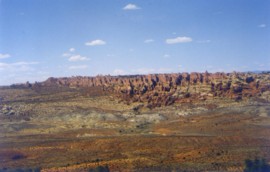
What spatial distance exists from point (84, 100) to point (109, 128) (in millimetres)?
20535

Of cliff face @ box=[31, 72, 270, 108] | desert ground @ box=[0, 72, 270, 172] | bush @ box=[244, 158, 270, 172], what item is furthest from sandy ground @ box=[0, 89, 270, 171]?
cliff face @ box=[31, 72, 270, 108]

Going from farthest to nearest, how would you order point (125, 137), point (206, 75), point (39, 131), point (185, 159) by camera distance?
point (206, 75) → point (39, 131) → point (125, 137) → point (185, 159)

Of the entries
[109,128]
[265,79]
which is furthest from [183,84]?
[109,128]

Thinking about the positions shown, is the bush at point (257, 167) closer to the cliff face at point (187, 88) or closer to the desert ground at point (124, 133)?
the desert ground at point (124, 133)

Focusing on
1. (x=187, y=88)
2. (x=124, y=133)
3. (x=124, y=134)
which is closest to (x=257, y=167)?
(x=124, y=134)

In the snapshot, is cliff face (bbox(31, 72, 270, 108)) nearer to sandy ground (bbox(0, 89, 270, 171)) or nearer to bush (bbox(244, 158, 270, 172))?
sandy ground (bbox(0, 89, 270, 171))

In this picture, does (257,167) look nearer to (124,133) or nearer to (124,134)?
(124,134)

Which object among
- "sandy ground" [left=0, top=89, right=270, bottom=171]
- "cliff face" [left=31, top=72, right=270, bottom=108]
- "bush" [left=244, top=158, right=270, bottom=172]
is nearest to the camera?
"bush" [left=244, top=158, right=270, bottom=172]

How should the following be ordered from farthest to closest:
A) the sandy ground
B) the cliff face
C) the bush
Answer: the cliff face → the sandy ground → the bush

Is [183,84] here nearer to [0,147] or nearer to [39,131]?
[39,131]

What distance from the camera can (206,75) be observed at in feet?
292

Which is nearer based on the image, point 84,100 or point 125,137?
point 125,137

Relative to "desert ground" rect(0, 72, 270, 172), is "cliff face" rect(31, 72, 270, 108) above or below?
above

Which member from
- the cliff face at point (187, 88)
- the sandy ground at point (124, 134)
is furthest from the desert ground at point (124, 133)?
the cliff face at point (187, 88)
